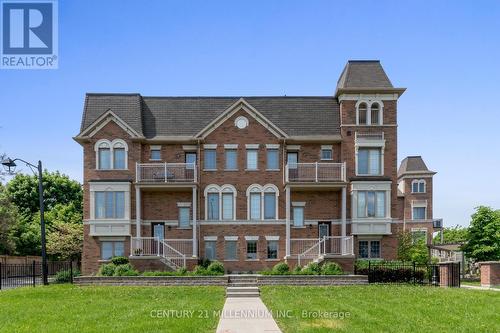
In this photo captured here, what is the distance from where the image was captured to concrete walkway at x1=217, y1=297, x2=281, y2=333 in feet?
43.0

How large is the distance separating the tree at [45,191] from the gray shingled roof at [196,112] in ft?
94.7

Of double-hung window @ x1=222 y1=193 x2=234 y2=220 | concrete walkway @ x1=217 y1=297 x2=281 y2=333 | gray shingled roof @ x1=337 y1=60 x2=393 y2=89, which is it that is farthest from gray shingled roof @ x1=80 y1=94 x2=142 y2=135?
concrete walkway @ x1=217 y1=297 x2=281 y2=333

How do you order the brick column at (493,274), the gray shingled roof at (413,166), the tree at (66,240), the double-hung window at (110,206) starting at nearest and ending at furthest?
the brick column at (493,274), the double-hung window at (110,206), the tree at (66,240), the gray shingled roof at (413,166)

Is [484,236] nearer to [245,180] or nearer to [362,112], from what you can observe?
[362,112]

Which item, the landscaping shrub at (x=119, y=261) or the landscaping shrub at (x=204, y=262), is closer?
the landscaping shrub at (x=119, y=261)

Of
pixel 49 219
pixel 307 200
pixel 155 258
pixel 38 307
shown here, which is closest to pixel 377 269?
pixel 307 200

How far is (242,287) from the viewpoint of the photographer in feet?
78.1

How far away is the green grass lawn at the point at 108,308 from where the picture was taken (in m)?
13.1

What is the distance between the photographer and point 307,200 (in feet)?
109

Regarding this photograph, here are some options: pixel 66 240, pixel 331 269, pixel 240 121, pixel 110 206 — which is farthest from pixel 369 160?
pixel 66 240

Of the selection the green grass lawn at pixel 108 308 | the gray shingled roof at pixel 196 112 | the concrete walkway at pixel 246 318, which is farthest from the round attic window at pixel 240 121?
the concrete walkway at pixel 246 318

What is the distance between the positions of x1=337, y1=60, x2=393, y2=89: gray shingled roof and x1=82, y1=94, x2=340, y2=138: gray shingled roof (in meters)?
1.81

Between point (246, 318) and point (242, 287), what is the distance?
8.93 m

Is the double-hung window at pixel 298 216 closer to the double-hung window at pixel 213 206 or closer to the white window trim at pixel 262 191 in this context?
the white window trim at pixel 262 191
